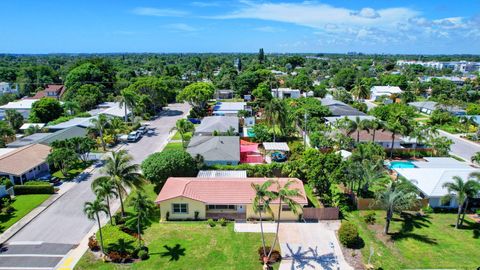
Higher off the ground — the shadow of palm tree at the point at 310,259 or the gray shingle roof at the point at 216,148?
the gray shingle roof at the point at 216,148

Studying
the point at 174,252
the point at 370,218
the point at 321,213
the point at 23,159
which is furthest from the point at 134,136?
the point at 370,218

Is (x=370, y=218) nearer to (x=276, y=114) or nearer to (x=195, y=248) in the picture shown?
(x=195, y=248)

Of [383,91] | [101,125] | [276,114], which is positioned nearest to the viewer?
[101,125]

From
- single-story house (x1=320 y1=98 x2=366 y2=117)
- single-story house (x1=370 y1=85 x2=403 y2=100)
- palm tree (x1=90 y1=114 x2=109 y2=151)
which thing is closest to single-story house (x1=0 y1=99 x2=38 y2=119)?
palm tree (x1=90 y1=114 x2=109 y2=151)

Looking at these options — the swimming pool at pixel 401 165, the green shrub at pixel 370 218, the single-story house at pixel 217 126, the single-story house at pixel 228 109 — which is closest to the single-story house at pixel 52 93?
Result: the single-story house at pixel 228 109

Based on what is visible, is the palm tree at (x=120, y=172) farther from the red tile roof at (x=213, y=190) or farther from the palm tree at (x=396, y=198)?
the palm tree at (x=396, y=198)

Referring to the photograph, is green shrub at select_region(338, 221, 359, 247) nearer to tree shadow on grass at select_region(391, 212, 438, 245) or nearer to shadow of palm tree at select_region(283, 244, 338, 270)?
shadow of palm tree at select_region(283, 244, 338, 270)
